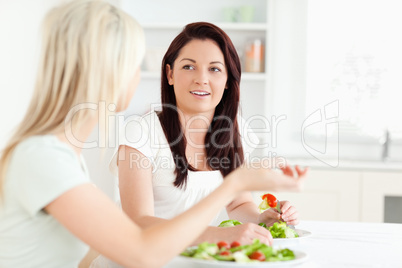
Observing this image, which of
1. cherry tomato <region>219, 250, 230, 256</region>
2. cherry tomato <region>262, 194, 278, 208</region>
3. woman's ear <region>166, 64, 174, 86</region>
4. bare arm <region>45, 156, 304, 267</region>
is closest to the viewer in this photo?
bare arm <region>45, 156, 304, 267</region>

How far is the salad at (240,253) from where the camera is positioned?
3.72 feet

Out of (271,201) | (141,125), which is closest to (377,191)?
(271,201)

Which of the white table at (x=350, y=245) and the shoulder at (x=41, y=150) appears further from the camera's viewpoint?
the white table at (x=350, y=245)

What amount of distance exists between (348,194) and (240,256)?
2.78 metres

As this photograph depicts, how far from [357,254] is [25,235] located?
0.88 metres

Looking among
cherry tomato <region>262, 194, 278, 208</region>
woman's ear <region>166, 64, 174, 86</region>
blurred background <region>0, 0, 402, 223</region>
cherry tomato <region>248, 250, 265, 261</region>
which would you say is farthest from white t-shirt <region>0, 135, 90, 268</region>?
blurred background <region>0, 0, 402, 223</region>

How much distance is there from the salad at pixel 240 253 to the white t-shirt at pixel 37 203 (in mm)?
278

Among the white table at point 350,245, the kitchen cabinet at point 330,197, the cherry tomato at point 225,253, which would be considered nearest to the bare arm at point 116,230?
the cherry tomato at point 225,253

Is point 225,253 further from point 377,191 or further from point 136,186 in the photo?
point 377,191

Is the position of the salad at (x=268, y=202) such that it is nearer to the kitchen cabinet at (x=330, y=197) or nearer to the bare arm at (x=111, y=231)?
the bare arm at (x=111, y=231)

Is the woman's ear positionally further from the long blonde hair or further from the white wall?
the white wall

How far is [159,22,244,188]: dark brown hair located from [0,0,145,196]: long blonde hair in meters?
0.80

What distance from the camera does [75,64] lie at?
1097 millimetres

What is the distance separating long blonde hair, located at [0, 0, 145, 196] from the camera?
1091 millimetres
